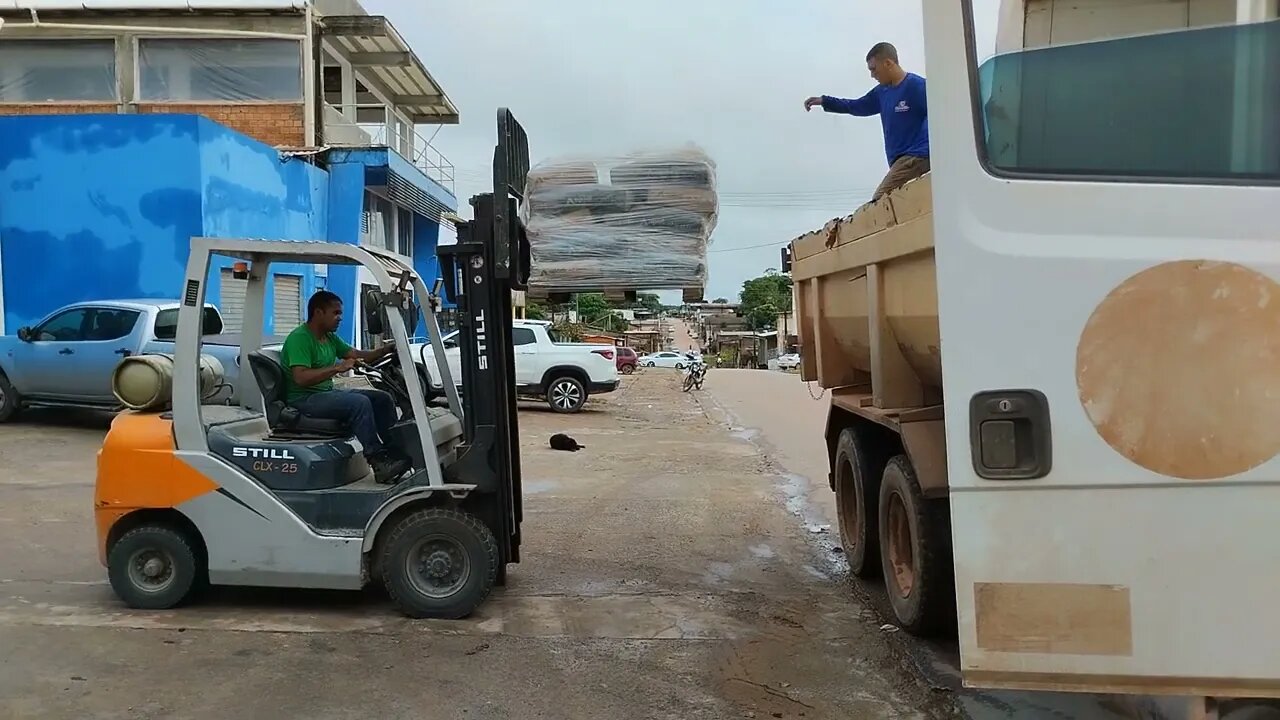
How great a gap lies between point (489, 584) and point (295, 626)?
111 centimetres

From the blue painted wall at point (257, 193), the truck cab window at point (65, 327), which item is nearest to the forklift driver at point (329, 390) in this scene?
the blue painted wall at point (257, 193)

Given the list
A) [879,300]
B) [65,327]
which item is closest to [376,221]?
[65,327]

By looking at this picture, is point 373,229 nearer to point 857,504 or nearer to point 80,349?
point 80,349

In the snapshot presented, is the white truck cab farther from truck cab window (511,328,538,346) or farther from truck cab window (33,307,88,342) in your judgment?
truck cab window (511,328,538,346)

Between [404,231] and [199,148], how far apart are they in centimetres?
961

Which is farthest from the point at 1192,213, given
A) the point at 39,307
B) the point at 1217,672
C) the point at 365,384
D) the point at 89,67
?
the point at 89,67

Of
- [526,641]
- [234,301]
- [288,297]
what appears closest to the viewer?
[526,641]

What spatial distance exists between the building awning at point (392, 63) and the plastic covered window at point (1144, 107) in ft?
64.2

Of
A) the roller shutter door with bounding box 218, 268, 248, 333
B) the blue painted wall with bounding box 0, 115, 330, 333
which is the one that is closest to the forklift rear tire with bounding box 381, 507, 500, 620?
the roller shutter door with bounding box 218, 268, 248, 333

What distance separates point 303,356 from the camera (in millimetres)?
5914

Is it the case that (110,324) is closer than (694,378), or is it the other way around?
(110,324)

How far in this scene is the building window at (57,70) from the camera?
19.6m

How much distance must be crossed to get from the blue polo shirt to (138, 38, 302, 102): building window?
16.2 meters

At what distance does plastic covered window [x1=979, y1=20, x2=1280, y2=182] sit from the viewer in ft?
8.25
